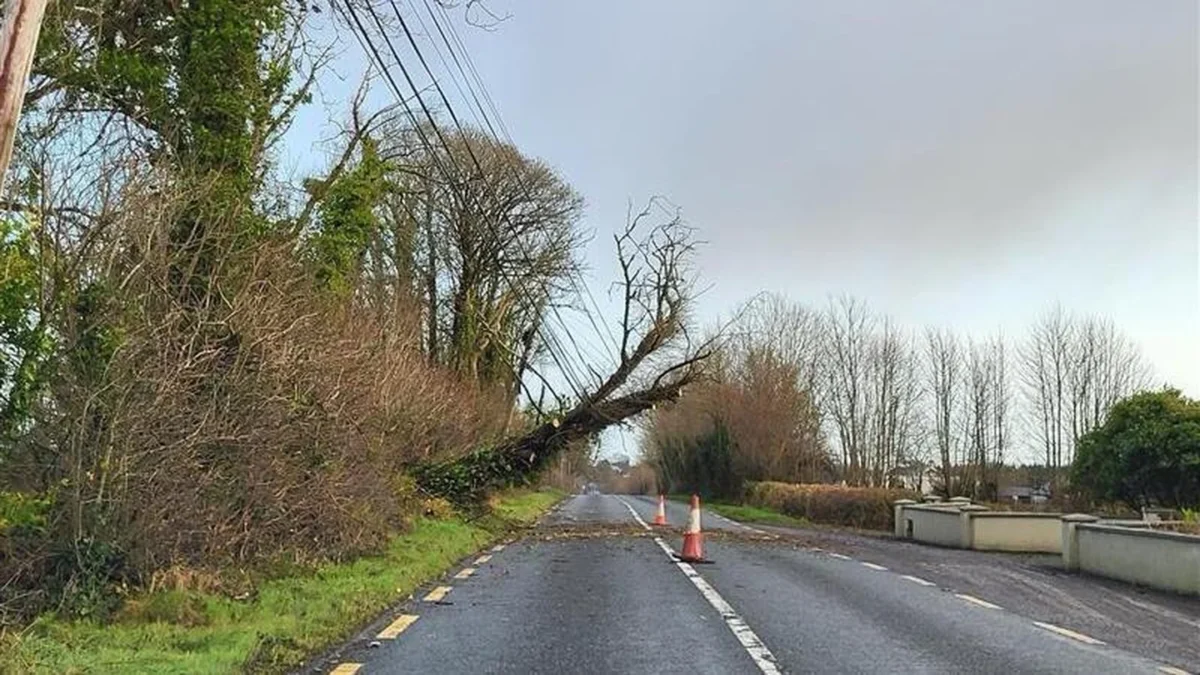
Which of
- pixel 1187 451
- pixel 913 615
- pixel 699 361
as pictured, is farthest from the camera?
pixel 1187 451

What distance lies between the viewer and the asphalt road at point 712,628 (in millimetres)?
7633

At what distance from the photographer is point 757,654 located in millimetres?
7957

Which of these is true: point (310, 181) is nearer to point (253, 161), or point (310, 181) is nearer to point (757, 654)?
point (253, 161)

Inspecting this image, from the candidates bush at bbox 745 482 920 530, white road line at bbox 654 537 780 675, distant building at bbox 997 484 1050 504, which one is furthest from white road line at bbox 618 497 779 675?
distant building at bbox 997 484 1050 504

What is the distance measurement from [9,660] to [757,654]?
473cm

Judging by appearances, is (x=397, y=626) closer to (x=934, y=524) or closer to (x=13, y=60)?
(x=13, y=60)

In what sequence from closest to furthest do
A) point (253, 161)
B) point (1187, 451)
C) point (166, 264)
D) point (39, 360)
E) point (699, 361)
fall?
point (39, 360)
point (166, 264)
point (253, 161)
point (699, 361)
point (1187, 451)

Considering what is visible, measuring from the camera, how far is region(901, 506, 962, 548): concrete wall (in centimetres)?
2299

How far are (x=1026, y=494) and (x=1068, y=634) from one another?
42113 mm

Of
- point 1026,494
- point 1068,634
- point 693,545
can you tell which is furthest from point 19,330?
point 1026,494

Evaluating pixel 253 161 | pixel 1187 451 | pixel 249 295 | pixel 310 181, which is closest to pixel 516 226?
pixel 310 181

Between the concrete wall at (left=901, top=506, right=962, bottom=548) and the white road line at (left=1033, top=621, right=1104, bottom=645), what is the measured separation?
12.8 meters

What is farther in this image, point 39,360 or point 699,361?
point 699,361

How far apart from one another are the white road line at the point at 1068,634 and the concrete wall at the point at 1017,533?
1202 cm
